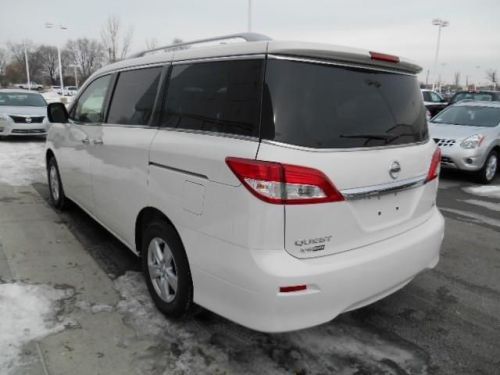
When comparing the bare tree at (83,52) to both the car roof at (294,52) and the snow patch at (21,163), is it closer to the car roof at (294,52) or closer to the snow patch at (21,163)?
the snow patch at (21,163)

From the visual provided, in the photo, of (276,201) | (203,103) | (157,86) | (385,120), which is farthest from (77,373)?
(385,120)

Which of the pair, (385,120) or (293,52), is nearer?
(293,52)

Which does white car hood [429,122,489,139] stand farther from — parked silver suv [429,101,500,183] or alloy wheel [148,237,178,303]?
alloy wheel [148,237,178,303]

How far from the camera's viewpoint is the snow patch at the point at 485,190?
24.8 feet

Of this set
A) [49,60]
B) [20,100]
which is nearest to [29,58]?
[49,60]

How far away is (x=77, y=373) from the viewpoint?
2.54 m

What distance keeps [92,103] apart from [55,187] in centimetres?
187

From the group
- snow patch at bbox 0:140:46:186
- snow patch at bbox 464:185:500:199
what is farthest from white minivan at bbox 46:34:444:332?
snow patch at bbox 0:140:46:186

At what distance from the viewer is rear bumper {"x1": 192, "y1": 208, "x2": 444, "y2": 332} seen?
2256 mm

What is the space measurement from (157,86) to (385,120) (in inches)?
63.9

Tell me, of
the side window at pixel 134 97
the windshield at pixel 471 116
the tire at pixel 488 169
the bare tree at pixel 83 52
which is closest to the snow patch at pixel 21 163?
the side window at pixel 134 97

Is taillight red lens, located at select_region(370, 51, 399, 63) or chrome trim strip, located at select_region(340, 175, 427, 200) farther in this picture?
taillight red lens, located at select_region(370, 51, 399, 63)

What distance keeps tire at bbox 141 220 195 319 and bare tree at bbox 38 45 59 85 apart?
326 feet

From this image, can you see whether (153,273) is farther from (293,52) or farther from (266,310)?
(293,52)
